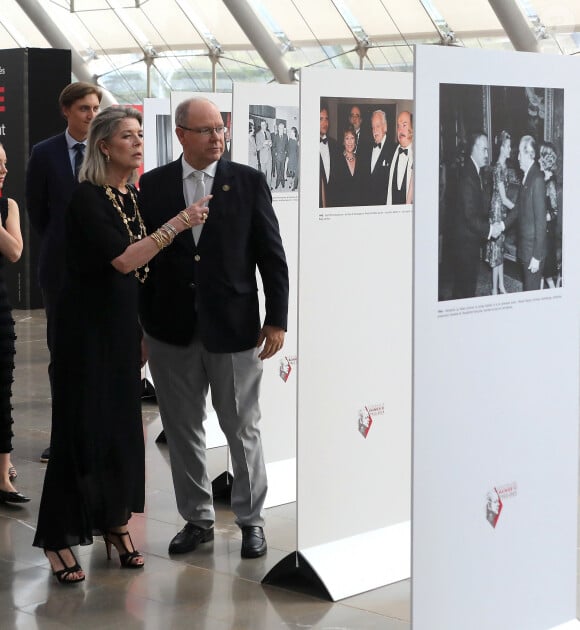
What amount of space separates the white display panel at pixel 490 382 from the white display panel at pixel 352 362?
0.99 m

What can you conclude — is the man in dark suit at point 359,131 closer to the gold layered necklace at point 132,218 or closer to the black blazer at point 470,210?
the gold layered necklace at point 132,218

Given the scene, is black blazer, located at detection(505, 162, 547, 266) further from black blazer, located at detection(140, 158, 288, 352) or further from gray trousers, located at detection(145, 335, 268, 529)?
gray trousers, located at detection(145, 335, 268, 529)

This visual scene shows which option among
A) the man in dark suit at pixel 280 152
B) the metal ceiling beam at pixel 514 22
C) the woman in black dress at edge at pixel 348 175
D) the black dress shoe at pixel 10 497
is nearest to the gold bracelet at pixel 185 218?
the woman in black dress at edge at pixel 348 175

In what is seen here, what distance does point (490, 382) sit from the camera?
3.20 meters

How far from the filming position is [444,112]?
9.56ft

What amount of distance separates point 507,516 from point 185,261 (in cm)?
174

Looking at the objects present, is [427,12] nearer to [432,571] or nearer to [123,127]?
[123,127]

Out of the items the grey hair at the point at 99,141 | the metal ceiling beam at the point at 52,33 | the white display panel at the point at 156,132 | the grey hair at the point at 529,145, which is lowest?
the grey hair at the point at 529,145

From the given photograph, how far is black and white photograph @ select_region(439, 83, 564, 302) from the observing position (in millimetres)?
2969

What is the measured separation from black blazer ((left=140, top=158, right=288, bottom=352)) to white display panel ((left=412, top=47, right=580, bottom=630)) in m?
1.33

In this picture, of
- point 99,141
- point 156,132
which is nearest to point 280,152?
point 99,141

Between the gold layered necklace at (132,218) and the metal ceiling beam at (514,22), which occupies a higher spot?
the metal ceiling beam at (514,22)

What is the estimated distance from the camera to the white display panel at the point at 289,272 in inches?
210

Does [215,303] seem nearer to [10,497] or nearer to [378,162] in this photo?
[378,162]
